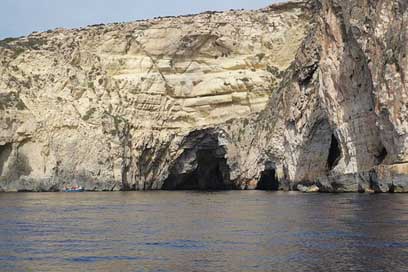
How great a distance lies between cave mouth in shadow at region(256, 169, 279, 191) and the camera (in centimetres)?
10302

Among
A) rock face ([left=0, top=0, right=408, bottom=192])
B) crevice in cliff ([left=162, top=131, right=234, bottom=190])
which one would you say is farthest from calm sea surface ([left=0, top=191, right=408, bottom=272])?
crevice in cliff ([left=162, top=131, right=234, bottom=190])

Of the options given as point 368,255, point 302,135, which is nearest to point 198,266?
point 368,255

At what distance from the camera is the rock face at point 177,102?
8688 cm

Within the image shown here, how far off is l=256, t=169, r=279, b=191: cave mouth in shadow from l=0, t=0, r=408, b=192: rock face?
12.9 inches

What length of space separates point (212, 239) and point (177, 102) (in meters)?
73.1

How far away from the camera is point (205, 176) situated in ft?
400

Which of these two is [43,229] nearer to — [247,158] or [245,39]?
[247,158]

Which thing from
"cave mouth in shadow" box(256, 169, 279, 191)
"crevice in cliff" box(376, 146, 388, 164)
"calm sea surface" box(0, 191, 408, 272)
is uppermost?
"crevice in cliff" box(376, 146, 388, 164)

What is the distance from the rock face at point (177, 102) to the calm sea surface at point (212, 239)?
104 feet

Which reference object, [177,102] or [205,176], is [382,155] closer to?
[177,102]

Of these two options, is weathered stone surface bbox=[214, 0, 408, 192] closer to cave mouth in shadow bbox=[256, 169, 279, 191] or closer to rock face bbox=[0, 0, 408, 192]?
rock face bbox=[0, 0, 408, 192]

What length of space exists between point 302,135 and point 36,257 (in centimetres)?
6065

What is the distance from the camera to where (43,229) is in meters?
40.1

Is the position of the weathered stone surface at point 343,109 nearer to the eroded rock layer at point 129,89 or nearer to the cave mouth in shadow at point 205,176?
the eroded rock layer at point 129,89
